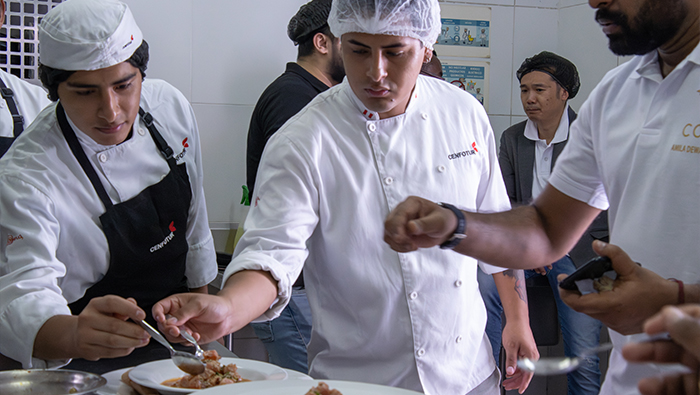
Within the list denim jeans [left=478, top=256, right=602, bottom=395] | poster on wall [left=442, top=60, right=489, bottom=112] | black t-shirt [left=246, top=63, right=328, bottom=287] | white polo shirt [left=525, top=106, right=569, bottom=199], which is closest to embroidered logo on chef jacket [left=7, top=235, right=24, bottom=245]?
black t-shirt [left=246, top=63, right=328, bottom=287]

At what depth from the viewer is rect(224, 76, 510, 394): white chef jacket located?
1410 mm

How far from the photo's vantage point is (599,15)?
1306 millimetres

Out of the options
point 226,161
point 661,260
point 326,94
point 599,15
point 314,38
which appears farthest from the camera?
point 226,161

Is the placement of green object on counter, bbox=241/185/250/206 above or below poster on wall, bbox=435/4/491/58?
below

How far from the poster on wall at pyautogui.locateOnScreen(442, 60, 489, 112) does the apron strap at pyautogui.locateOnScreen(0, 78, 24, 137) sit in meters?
2.61

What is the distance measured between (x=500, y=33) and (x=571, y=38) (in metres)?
0.47

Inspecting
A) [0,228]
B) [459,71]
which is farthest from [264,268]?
[459,71]

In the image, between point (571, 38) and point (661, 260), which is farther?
point (571, 38)

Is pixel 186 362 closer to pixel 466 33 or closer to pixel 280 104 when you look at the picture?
pixel 280 104

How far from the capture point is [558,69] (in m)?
3.50

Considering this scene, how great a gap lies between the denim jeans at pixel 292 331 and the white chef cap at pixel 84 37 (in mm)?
1146

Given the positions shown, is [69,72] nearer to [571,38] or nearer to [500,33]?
[500,33]

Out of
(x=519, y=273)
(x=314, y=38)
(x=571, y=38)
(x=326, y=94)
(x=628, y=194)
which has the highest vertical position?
(x=571, y=38)

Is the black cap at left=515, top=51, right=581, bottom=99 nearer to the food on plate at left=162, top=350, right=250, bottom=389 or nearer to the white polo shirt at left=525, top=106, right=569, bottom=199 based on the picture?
the white polo shirt at left=525, top=106, right=569, bottom=199
